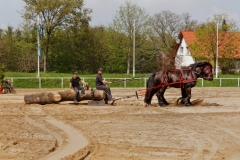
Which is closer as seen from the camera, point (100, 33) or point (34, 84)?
point (34, 84)

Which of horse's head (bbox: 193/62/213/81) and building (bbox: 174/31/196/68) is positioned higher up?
building (bbox: 174/31/196/68)

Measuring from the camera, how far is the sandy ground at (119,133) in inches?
348

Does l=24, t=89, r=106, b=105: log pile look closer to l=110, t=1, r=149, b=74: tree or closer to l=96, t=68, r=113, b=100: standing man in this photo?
l=96, t=68, r=113, b=100: standing man

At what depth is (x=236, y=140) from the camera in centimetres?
1046

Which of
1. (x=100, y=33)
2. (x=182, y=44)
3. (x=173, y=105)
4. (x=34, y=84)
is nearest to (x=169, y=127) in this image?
(x=173, y=105)

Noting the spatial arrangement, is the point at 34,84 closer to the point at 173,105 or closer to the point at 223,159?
the point at 173,105

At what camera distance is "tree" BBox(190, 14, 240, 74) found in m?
49.4

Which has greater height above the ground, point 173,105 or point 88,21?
point 88,21

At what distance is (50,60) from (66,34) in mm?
5000

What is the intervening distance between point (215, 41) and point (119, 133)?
3992 cm

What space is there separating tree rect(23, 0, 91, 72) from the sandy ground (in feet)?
108

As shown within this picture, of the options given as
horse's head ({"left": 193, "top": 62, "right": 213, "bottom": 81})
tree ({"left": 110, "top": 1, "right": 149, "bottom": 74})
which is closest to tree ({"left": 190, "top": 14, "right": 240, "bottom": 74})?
tree ({"left": 110, "top": 1, "right": 149, "bottom": 74})

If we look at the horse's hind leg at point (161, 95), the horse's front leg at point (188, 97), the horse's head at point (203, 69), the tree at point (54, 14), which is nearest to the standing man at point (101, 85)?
the horse's hind leg at point (161, 95)

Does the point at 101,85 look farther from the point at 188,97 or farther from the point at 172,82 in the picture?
the point at 188,97
